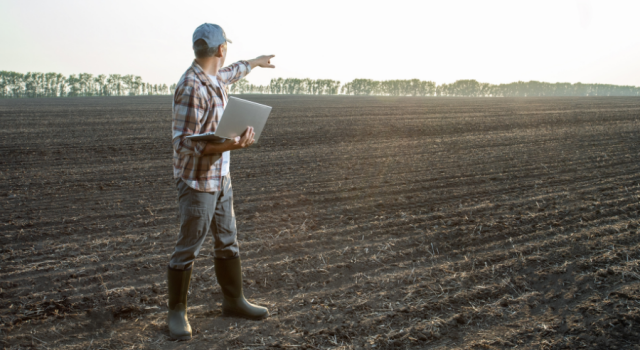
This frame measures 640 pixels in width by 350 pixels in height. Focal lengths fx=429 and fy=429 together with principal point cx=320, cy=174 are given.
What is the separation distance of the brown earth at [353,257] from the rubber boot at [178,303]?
0.09 metres

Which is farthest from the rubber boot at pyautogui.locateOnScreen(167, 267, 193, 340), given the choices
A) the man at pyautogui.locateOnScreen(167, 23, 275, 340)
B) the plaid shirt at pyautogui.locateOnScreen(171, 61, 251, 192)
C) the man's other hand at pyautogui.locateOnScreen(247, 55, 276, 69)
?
the man's other hand at pyautogui.locateOnScreen(247, 55, 276, 69)

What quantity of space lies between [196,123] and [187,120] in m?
0.06

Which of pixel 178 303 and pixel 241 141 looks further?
pixel 178 303

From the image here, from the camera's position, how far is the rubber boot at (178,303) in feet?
10.6

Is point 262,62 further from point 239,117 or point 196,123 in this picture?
point 239,117

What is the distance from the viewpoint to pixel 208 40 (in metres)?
2.92

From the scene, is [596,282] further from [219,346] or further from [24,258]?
[24,258]

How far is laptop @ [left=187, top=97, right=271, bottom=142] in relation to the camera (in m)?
2.65

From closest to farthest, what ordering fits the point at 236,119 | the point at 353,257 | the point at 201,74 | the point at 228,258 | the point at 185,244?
the point at 236,119 → the point at 201,74 → the point at 185,244 → the point at 228,258 → the point at 353,257

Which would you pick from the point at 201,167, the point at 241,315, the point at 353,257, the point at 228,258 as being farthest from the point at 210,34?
the point at 353,257

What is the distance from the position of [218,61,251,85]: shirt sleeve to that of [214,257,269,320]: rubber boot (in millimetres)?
1446

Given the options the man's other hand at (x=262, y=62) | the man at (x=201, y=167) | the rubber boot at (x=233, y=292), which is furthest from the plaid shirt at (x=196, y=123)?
the rubber boot at (x=233, y=292)

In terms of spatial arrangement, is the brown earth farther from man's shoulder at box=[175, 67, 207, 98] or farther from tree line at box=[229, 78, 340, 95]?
tree line at box=[229, 78, 340, 95]

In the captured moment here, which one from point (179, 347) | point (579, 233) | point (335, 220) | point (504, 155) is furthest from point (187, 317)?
point (504, 155)
